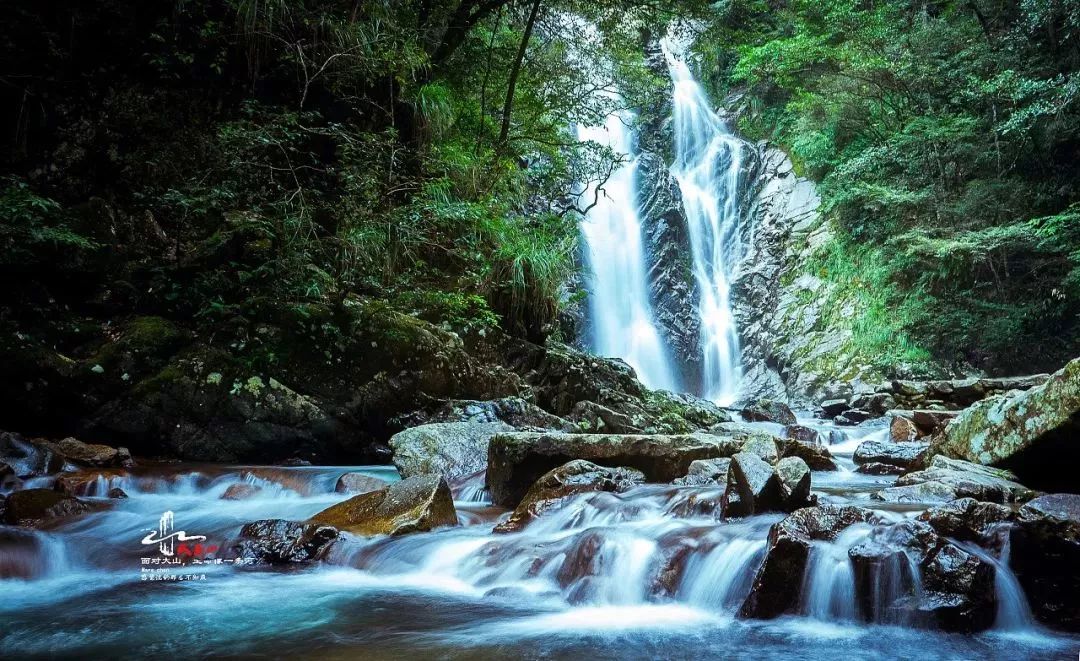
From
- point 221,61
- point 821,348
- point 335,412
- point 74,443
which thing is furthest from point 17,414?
point 821,348

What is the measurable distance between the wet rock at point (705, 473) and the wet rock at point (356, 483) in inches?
104

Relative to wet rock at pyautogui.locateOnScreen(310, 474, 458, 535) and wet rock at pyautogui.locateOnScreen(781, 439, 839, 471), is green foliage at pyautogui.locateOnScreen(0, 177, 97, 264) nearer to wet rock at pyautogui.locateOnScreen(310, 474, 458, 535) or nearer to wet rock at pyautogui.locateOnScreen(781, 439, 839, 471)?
wet rock at pyautogui.locateOnScreen(310, 474, 458, 535)

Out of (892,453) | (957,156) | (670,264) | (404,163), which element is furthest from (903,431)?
(670,264)

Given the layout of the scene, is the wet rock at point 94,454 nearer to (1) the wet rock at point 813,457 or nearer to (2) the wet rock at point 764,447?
(2) the wet rock at point 764,447

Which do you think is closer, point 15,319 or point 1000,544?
point 1000,544

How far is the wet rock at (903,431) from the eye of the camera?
27.7 ft

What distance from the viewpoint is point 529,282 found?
29.7 ft

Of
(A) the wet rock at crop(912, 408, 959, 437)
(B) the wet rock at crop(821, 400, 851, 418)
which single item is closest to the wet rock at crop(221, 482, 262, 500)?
(A) the wet rock at crop(912, 408, 959, 437)

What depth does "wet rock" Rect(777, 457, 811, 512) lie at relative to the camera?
384cm

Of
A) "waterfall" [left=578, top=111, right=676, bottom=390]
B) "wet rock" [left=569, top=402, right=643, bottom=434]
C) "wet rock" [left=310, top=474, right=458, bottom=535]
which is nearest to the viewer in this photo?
"wet rock" [left=310, top=474, right=458, bottom=535]

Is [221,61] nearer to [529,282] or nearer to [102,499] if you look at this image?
[529,282]

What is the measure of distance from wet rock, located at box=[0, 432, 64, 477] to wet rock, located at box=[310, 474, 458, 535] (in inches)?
106

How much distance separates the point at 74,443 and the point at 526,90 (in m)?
8.18

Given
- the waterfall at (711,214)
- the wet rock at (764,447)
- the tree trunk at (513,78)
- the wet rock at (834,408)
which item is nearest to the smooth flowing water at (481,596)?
the wet rock at (764,447)
